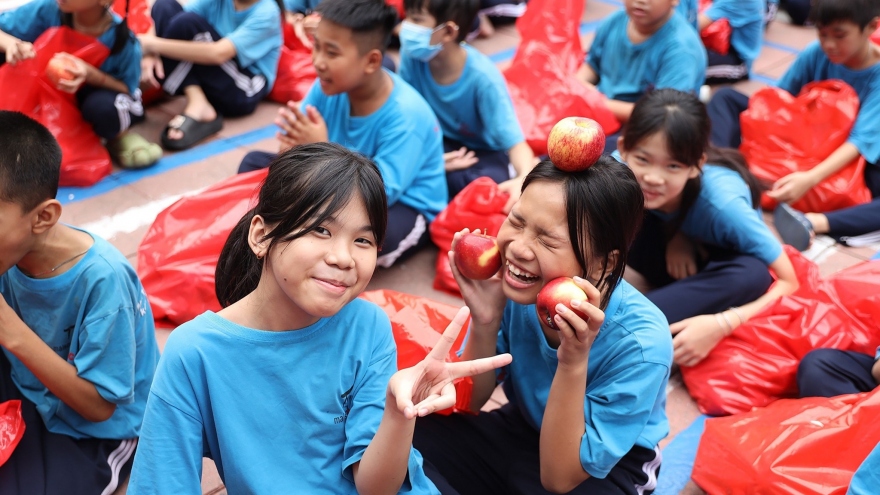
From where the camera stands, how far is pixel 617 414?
6.89 feet

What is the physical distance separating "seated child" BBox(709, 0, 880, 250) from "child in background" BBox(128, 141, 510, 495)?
9.77 feet

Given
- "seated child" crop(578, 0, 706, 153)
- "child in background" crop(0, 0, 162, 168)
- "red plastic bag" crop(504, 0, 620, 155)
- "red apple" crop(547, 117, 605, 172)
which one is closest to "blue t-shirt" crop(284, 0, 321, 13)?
"red plastic bag" crop(504, 0, 620, 155)

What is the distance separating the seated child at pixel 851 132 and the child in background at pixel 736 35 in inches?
50.1

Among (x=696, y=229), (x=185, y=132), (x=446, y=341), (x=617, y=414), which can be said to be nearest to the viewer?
(x=446, y=341)

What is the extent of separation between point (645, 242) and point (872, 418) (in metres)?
1.34

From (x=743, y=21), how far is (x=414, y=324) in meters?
4.21

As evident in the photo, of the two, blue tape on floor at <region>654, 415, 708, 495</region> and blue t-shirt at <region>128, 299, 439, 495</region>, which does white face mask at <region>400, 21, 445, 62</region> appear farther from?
blue t-shirt at <region>128, 299, 439, 495</region>

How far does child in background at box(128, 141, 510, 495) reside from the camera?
5.89 feet

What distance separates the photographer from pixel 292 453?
76.4 inches

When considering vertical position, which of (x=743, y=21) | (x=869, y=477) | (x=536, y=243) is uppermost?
(x=536, y=243)

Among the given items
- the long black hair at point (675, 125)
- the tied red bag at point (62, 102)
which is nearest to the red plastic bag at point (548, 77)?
the long black hair at point (675, 125)

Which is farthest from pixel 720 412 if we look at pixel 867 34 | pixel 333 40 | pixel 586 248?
pixel 867 34

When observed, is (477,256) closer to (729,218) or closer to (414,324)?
(414,324)

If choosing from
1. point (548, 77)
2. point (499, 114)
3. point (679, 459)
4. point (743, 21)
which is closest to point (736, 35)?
point (743, 21)
